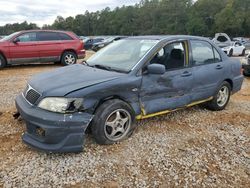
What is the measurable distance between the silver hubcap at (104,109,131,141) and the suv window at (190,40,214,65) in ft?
5.81

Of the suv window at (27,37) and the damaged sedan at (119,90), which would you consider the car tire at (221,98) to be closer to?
the damaged sedan at (119,90)

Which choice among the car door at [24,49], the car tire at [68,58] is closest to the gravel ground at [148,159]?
the car door at [24,49]

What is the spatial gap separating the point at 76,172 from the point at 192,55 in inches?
114

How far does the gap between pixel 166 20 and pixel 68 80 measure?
271 feet

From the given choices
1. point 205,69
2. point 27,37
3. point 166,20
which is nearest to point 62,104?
point 205,69

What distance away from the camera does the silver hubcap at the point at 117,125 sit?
382 cm

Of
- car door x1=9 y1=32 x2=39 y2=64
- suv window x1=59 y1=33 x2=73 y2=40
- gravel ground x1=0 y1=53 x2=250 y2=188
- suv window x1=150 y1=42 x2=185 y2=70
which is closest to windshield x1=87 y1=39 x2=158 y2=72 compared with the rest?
suv window x1=150 y1=42 x2=185 y2=70

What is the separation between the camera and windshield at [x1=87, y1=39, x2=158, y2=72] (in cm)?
423

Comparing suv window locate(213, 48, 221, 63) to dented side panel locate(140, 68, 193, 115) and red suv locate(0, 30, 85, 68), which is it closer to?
dented side panel locate(140, 68, 193, 115)

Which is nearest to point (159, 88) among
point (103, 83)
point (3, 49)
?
point (103, 83)

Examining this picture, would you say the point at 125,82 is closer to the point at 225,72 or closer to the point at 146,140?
the point at 146,140

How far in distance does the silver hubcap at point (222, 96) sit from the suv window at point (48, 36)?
7922mm

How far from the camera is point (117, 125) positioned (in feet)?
12.8

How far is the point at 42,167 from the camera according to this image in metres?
3.29
